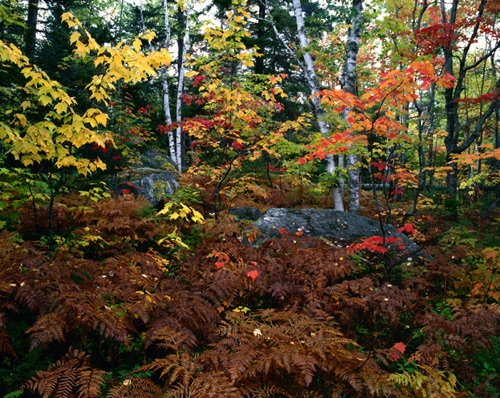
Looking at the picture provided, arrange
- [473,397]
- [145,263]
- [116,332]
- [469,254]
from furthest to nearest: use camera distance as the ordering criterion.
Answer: [469,254]
[145,263]
[473,397]
[116,332]

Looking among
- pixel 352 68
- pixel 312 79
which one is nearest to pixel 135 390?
pixel 352 68

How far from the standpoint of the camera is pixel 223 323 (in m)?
3.35

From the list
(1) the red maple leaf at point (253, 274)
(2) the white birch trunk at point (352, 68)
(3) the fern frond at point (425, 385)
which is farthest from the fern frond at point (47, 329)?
(2) the white birch trunk at point (352, 68)

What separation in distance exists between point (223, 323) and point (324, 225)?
13.7 feet

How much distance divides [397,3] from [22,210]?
13754mm

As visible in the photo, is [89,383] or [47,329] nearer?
[89,383]

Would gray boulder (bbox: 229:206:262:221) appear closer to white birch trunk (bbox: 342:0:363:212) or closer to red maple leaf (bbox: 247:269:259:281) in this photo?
white birch trunk (bbox: 342:0:363:212)

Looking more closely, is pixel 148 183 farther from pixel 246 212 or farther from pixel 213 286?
pixel 213 286

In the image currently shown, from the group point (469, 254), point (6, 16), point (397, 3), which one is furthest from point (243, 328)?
point (397, 3)

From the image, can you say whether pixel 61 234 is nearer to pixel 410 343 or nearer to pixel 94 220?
pixel 94 220

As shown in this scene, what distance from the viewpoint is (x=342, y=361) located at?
107 inches

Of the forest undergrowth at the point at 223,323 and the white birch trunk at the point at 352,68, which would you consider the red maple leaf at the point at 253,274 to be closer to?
the forest undergrowth at the point at 223,323

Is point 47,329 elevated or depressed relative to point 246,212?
depressed

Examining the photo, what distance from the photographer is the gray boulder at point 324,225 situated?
6.53m
